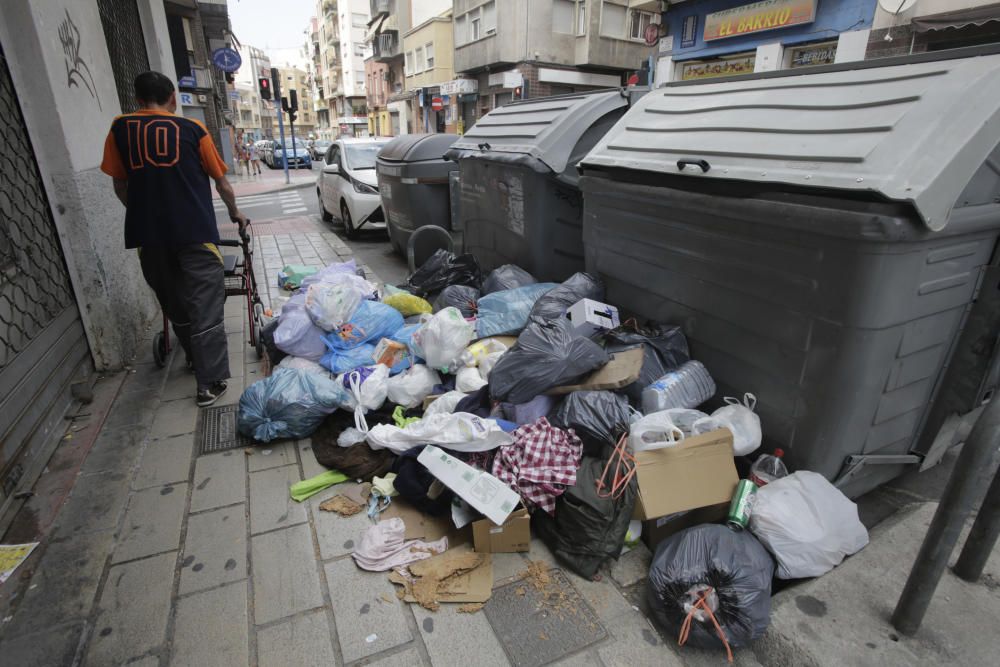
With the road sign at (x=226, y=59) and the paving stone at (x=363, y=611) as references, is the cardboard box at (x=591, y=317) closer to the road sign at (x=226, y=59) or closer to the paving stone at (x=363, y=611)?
the paving stone at (x=363, y=611)

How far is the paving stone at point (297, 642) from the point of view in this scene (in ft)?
5.64

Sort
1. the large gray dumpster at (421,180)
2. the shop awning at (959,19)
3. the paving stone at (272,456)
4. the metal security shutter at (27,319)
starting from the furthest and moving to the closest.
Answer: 1. the shop awning at (959,19)
2. the large gray dumpster at (421,180)
3. the paving stone at (272,456)
4. the metal security shutter at (27,319)

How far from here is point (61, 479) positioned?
258 centimetres

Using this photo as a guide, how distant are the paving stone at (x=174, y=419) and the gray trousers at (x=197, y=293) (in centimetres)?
16

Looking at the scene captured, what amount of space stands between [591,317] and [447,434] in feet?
3.29

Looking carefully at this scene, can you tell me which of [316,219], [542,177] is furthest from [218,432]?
[316,219]

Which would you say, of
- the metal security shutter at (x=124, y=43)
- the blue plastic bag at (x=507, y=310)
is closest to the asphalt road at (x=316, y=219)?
the blue plastic bag at (x=507, y=310)

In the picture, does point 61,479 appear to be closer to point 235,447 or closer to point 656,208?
point 235,447

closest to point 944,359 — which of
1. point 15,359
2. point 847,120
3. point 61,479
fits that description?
point 847,120

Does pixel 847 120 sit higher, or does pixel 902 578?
pixel 847 120

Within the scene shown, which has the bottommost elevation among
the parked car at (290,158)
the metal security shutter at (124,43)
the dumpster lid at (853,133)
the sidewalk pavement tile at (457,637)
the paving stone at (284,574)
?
the parked car at (290,158)

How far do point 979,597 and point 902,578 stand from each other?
0.22 metres

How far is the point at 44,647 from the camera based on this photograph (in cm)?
175

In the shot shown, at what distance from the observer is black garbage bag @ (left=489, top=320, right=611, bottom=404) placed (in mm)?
2561
